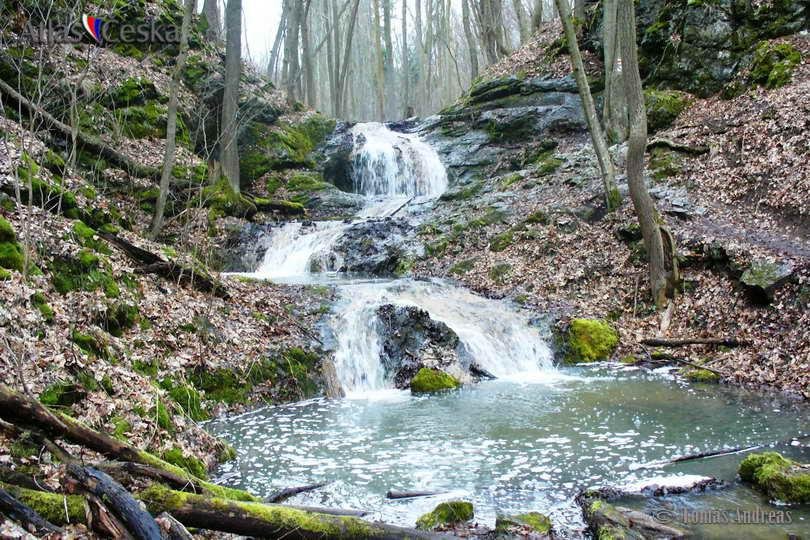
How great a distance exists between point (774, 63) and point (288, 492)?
1690 centimetres

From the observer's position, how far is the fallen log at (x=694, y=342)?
9710 millimetres

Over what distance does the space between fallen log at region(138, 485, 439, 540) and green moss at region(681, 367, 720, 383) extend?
7.29 meters

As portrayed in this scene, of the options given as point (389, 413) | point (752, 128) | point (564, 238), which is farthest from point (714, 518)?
point (752, 128)

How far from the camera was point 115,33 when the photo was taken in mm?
18328

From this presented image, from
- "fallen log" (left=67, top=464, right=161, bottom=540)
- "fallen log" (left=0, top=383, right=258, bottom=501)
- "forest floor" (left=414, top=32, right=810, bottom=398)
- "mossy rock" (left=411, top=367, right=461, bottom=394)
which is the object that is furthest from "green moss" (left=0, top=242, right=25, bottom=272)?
"forest floor" (left=414, top=32, right=810, bottom=398)

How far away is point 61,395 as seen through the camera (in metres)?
5.05

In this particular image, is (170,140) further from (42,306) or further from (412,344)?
(412,344)

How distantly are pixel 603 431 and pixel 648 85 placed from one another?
51.1ft

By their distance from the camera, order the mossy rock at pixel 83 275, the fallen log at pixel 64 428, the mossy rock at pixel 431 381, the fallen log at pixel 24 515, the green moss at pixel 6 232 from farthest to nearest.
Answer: the mossy rock at pixel 431 381 < the mossy rock at pixel 83 275 < the green moss at pixel 6 232 < the fallen log at pixel 64 428 < the fallen log at pixel 24 515

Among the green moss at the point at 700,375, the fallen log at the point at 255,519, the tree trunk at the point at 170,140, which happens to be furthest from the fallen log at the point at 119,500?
the tree trunk at the point at 170,140

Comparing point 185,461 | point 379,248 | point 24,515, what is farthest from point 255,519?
point 379,248

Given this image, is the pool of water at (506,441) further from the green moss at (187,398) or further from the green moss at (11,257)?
the green moss at (11,257)

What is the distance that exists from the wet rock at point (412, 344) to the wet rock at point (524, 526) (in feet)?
17.0

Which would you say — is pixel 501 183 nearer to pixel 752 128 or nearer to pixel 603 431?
pixel 752 128
